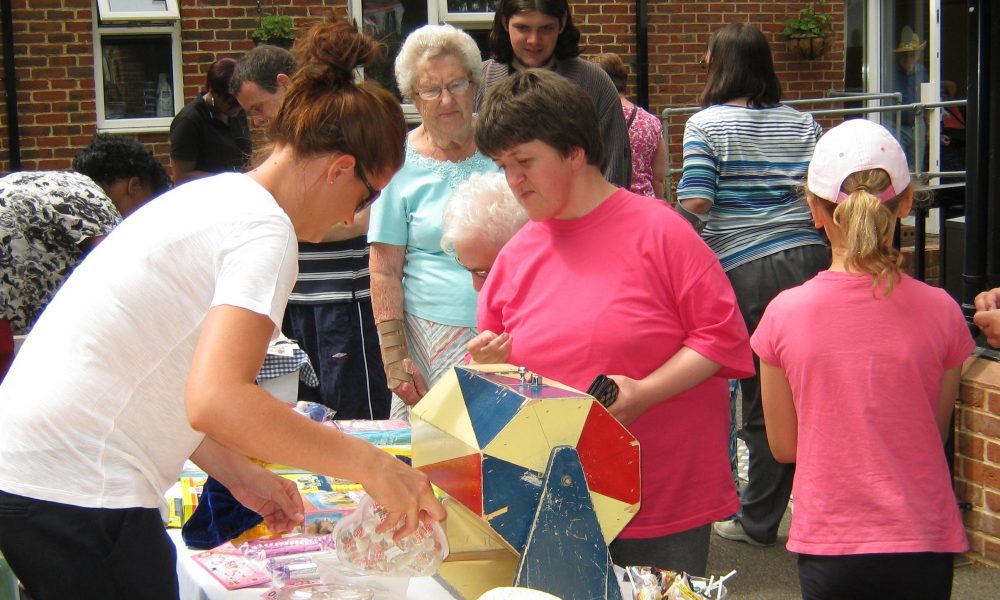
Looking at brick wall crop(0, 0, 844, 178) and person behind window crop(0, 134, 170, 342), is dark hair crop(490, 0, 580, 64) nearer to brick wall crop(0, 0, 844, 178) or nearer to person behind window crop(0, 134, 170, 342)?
person behind window crop(0, 134, 170, 342)

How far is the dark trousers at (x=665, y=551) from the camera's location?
7.38 ft

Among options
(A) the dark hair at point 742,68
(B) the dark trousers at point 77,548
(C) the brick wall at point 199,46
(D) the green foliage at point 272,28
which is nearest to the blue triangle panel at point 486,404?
(B) the dark trousers at point 77,548

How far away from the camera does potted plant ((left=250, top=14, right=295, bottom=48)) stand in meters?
7.54

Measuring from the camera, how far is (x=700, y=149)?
386 cm

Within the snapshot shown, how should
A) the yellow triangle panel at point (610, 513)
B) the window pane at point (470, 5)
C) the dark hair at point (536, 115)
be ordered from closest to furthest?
the yellow triangle panel at point (610, 513)
the dark hair at point (536, 115)
the window pane at point (470, 5)

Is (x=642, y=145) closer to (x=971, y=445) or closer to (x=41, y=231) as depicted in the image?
(x=971, y=445)

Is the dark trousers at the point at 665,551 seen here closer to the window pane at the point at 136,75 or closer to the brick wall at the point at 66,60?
the brick wall at the point at 66,60

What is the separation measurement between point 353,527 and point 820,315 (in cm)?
103

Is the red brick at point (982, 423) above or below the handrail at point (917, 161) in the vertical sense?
below

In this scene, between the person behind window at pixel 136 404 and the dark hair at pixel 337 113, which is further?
the dark hair at pixel 337 113

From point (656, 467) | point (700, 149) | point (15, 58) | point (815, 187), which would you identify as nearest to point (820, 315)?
point (815, 187)

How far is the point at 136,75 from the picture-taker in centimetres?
780

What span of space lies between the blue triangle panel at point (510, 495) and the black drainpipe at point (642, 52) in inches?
271

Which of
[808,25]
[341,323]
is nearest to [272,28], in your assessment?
[808,25]
